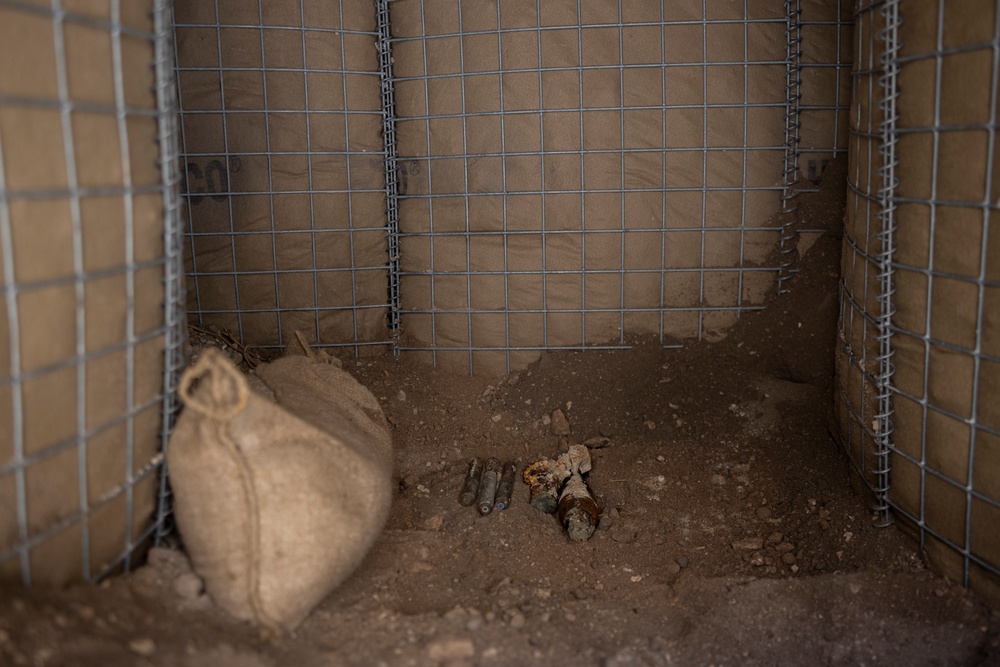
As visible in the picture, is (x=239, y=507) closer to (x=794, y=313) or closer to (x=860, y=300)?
(x=860, y=300)

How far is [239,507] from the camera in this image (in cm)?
222

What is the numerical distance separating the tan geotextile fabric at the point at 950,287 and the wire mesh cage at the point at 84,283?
83.8 inches

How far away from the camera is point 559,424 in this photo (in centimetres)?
392

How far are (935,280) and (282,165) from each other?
2740 millimetres

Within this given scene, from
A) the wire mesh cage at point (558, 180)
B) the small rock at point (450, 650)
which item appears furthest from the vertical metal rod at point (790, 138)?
the small rock at point (450, 650)

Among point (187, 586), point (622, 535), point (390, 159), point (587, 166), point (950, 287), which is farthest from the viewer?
point (390, 159)

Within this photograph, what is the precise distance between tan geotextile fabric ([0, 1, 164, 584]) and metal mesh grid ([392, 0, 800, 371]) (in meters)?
1.83

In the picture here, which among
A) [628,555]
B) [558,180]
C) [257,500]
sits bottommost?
[628,555]

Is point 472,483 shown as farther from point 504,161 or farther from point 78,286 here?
point 78,286

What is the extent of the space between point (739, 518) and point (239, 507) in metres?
1.92

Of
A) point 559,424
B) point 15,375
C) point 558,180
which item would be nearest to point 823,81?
point 558,180

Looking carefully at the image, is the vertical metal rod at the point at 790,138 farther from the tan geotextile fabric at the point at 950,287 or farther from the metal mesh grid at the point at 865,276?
the tan geotextile fabric at the point at 950,287

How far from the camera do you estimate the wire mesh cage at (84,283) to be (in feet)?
5.97

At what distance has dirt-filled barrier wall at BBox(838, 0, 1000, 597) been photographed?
233 centimetres
